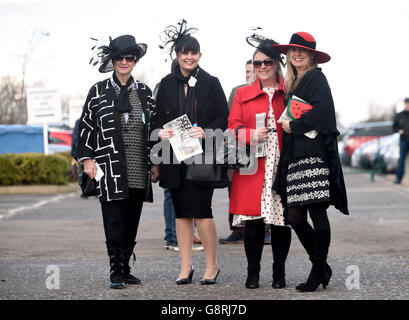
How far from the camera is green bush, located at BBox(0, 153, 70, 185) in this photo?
18.7m

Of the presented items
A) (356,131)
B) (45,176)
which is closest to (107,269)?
(45,176)

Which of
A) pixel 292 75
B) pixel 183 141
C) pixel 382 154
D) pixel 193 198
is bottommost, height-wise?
pixel 382 154

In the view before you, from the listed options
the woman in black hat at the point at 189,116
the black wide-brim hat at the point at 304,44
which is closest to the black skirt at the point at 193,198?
the woman in black hat at the point at 189,116

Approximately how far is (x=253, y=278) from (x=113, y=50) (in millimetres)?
2168

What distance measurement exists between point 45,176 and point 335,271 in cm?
1306

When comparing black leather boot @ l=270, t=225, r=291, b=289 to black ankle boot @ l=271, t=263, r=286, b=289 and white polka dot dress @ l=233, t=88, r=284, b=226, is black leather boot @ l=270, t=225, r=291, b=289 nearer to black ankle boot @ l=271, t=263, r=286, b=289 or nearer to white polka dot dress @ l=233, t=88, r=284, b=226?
black ankle boot @ l=271, t=263, r=286, b=289

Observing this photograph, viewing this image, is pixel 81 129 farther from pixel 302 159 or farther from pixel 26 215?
pixel 26 215

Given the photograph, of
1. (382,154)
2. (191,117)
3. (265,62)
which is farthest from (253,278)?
(382,154)

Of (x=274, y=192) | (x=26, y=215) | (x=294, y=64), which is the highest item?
(x=294, y=64)

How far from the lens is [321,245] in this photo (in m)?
5.94

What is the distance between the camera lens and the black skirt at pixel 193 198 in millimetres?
6320

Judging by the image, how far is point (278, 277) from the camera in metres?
6.14

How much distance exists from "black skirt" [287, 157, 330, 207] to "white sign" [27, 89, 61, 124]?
59.9 ft

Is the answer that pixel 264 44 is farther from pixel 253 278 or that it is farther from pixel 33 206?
pixel 33 206
